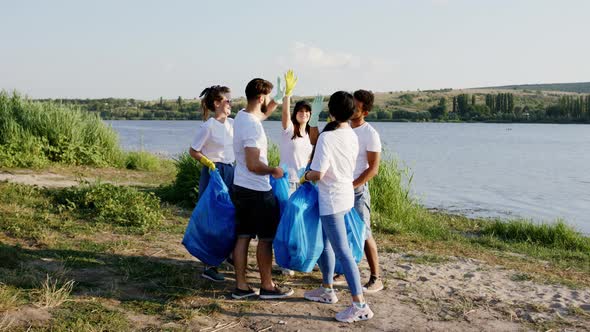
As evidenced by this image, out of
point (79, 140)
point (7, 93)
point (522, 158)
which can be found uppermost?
point (7, 93)

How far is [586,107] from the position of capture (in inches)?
2357

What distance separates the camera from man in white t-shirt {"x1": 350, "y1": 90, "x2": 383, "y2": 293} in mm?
4727

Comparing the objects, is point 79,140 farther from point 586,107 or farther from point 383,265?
point 586,107

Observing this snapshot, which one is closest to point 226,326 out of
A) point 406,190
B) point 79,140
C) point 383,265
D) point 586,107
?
point 383,265

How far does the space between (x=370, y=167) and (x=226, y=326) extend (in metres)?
1.69

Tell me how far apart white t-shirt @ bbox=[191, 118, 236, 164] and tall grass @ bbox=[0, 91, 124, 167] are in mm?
8542

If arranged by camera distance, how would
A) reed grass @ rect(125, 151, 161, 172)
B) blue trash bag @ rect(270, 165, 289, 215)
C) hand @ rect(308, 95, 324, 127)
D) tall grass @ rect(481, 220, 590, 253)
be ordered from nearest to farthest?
blue trash bag @ rect(270, 165, 289, 215), hand @ rect(308, 95, 324, 127), tall grass @ rect(481, 220, 590, 253), reed grass @ rect(125, 151, 161, 172)

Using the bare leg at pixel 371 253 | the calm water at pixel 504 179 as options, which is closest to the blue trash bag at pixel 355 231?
the bare leg at pixel 371 253

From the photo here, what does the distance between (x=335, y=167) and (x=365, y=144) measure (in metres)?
0.66

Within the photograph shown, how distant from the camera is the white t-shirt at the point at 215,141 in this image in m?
5.27

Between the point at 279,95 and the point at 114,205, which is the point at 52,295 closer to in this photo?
the point at 279,95

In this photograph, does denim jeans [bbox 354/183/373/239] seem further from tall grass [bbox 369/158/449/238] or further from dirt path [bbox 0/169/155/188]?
dirt path [bbox 0/169/155/188]

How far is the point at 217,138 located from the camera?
5.31 m

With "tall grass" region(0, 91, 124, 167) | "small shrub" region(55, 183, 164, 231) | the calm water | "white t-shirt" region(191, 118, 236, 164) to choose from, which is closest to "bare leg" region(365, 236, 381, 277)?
"white t-shirt" region(191, 118, 236, 164)
